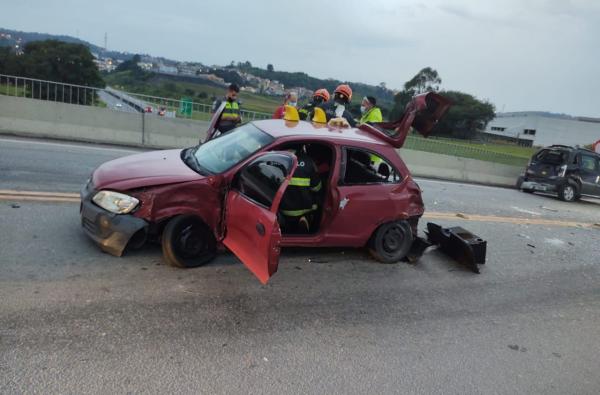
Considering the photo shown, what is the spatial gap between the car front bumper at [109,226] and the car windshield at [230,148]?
98 cm

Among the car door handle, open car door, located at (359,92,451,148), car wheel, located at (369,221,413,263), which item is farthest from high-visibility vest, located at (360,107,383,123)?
the car door handle

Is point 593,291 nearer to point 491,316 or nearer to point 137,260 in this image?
point 491,316

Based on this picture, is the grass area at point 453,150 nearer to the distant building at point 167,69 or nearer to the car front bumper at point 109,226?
the car front bumper at point 109,226

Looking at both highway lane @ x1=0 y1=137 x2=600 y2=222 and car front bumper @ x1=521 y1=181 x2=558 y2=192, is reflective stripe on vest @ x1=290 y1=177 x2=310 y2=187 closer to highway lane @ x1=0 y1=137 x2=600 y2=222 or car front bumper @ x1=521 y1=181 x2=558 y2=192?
highway lane @ x1=0 y1=137 x2=600 y2=222

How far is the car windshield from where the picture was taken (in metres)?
5.01

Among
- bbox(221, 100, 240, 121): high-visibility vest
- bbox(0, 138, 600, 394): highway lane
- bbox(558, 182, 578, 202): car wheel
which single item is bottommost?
bbox(0, 138, 600, 394): highway lane

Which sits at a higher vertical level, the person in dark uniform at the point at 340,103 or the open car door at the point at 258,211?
the person in dark uniform at the point at 340,103

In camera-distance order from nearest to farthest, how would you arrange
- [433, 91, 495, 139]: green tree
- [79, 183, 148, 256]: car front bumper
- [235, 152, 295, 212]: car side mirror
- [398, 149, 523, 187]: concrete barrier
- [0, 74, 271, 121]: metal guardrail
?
[235, 152, 295, 212]: car side mirror, [79, 183, 148, 256]: car front bumper, [0, 74, 271, 121]: metal guardrail, [398, 149, 523, 187]: concrete barrier, [433, 91, 495, 139]: green tree

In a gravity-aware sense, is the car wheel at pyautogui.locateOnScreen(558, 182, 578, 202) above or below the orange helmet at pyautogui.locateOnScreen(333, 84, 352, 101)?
below

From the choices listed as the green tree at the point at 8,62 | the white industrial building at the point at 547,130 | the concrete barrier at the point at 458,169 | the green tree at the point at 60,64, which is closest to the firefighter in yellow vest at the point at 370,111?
the concrete barrier at the point at 458,169

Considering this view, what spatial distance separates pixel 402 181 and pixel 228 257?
7.94ft

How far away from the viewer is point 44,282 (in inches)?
159

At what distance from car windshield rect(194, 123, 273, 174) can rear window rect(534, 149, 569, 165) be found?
13.6 meters

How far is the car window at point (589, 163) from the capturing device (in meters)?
15.8
